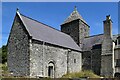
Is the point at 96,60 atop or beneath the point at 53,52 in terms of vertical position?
beneath

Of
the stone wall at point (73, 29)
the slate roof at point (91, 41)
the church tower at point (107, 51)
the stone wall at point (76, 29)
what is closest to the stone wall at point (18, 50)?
the church tower at point (107, 51)

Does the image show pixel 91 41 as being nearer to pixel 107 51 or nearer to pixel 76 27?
pixel 76 27

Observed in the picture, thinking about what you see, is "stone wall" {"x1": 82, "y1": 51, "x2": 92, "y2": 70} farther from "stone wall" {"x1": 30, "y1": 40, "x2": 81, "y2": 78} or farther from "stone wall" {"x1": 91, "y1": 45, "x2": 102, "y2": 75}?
"stone wall" {"x1": 30, "y1": 40, "x2": 81, "y2": 78}

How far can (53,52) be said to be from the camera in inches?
970

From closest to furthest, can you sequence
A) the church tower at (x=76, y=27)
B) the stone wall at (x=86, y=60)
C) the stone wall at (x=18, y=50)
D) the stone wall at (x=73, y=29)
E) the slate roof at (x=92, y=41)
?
the stone wall at (x=18, y=50)
the stone wall at (x=86, y=60)
the slate roof at (x=92, y=41)
the church tower at (x=76, y=27)
the stone wall at (x=73, y=29)

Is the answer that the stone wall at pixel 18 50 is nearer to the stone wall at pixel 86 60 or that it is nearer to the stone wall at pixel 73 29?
the stone wall at pixel 86 60

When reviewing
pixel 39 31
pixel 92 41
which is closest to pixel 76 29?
pixel 92 41

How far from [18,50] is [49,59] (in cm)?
390

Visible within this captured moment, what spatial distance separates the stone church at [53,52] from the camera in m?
22.1

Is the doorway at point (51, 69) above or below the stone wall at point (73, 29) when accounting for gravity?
below

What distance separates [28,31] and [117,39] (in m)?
13.8

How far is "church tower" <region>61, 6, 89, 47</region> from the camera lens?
116 ft

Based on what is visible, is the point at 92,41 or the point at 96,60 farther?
the point at 92,41

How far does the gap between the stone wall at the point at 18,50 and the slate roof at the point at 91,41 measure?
41.0ft
